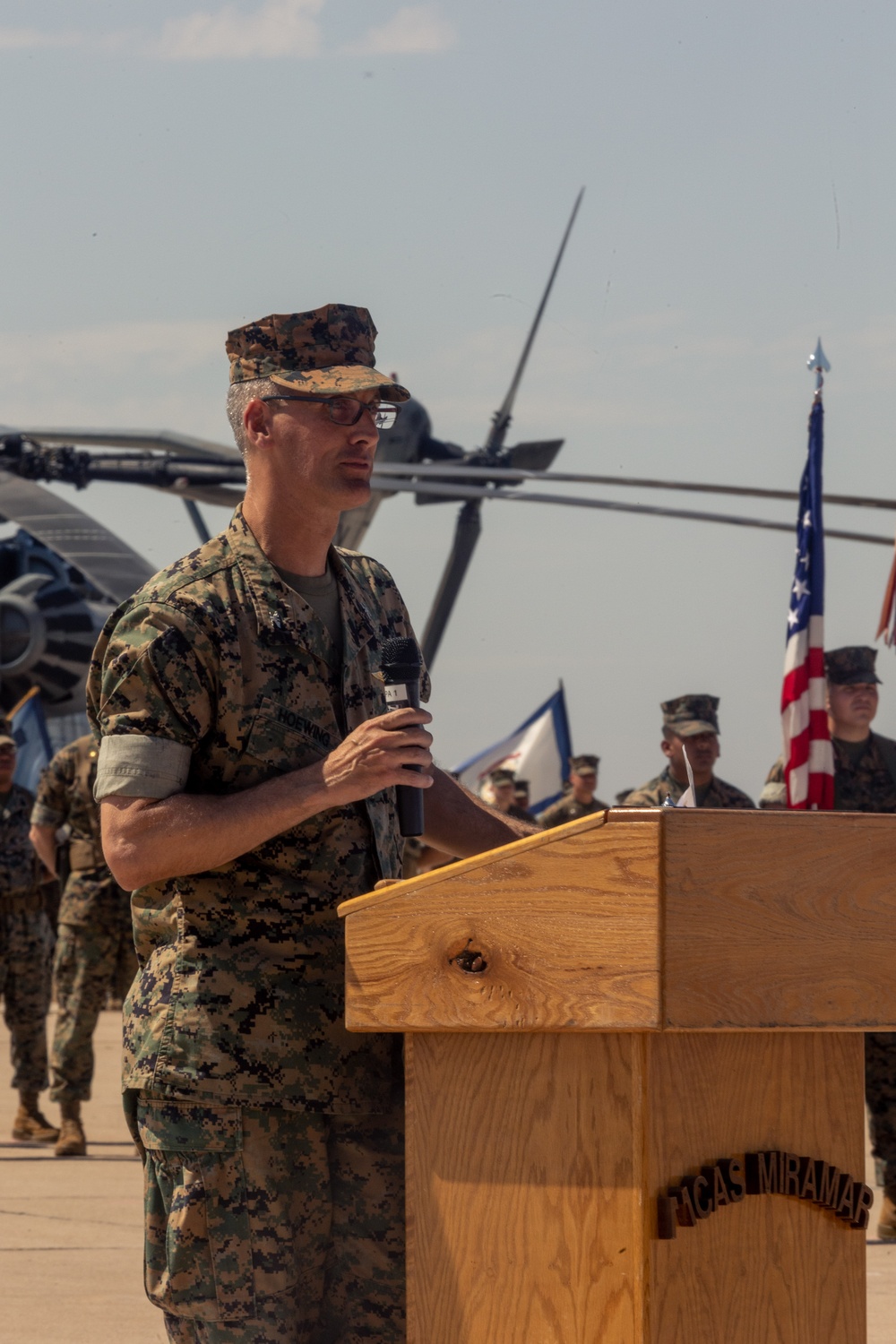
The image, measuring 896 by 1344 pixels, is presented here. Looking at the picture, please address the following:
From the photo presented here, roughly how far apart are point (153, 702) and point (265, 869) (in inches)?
11.1

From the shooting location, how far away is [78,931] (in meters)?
8.76

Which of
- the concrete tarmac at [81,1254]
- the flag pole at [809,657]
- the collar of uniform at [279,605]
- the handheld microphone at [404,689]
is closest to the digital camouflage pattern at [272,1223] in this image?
the handheld microphone at [404,689]

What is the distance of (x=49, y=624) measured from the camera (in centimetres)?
2577

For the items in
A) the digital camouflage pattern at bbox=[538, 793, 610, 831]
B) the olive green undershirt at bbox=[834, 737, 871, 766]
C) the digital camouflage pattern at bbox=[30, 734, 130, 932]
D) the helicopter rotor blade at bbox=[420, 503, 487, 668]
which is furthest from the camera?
the helicopter rotor blade at bbox=[420, 503, 487, 668]

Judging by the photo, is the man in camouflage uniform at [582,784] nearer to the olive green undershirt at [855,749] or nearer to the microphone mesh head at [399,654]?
the olive green undershirt at [855,749]

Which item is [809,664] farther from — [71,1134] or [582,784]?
[582,784]

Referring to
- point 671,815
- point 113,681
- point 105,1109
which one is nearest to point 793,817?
point 671,815

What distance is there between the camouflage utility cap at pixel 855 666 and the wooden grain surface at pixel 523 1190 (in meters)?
5.26

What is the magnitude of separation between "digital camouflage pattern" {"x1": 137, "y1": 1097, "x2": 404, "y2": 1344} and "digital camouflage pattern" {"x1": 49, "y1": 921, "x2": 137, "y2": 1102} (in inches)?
226

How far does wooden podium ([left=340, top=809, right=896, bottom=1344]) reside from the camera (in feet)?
7.21

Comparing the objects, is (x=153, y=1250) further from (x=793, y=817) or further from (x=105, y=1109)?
(x=105, y=1109)

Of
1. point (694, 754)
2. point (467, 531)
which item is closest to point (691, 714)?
point (694, 754)

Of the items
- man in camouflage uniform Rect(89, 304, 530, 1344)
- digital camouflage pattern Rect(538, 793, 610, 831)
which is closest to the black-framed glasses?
man in camouflage uniform Rect(89, 304, 530, 1344)

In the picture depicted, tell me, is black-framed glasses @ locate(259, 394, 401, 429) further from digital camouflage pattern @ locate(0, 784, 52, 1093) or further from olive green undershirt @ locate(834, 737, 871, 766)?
digital camouflage pattern @ locate(0, 784, 52, 1093)
